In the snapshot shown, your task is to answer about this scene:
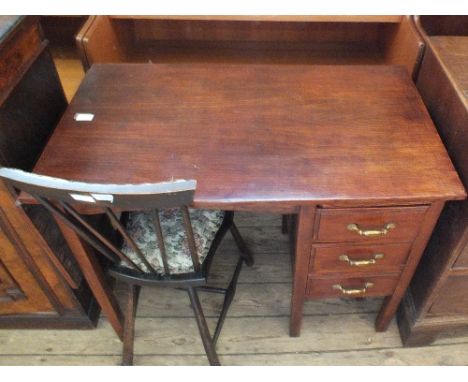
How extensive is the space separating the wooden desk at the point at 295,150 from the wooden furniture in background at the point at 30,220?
101mm

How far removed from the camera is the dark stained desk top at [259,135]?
0.82 meters

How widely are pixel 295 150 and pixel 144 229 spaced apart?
0.45 meters

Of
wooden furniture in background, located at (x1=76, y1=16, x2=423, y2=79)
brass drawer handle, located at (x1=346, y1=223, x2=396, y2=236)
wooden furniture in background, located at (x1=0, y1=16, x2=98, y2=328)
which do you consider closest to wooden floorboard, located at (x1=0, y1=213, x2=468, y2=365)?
wooden furniture in background, located at (x1=0, y1=16, x2=98, y2=328)

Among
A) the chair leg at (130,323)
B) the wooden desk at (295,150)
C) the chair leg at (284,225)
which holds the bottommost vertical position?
the chair leg at (284,225)

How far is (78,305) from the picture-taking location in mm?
1254

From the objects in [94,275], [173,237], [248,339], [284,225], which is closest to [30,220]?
[94,275]

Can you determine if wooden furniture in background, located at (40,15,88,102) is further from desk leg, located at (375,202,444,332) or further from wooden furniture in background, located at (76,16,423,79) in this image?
desk leg, located at (375,202,444,332)

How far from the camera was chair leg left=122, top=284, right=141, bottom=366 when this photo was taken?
1.09 metres

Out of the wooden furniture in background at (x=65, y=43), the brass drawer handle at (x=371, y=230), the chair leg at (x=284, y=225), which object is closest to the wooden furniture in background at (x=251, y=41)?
the wooden furniture in background at (x=65, y=43)

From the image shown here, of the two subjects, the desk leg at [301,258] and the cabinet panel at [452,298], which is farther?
the cabinet panel at [452,298]

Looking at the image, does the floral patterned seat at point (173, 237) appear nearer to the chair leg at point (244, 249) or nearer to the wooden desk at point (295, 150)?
the wooden desk at point (295, 150)

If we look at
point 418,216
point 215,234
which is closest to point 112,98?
point 215,234

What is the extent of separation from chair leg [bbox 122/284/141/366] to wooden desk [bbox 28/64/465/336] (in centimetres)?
8

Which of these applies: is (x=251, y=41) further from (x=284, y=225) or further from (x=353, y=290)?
(x=353, y=290)
